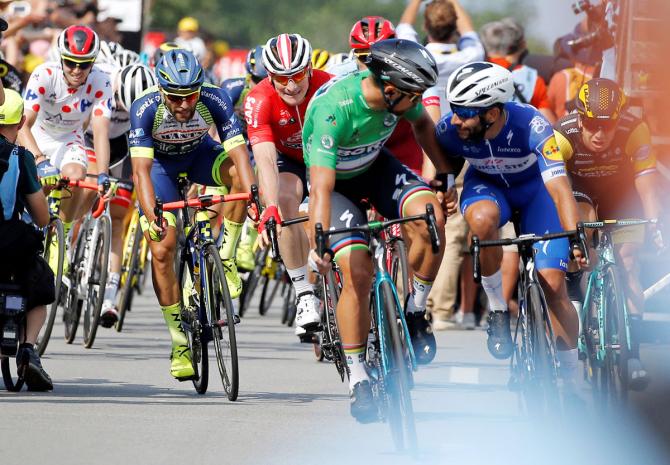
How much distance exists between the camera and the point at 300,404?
10422 millimetres

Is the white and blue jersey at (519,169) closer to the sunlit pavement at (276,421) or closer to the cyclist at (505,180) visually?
the cyclist at (505,180)

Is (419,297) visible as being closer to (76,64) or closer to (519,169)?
(519,169)

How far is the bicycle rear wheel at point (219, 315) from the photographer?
33.9 feet

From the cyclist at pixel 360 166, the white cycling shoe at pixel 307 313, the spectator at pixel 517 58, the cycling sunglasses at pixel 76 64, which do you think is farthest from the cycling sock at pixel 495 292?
the spectator at pixel 517 58

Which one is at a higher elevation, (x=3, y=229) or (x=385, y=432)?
(x=3, y=229)

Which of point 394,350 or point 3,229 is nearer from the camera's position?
point 394,350

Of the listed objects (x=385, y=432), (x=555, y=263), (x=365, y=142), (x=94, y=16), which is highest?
(x=94, y=16)

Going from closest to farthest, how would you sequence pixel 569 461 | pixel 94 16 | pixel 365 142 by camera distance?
pixel 569 461 → pixel 365 142 → pixel 94 16

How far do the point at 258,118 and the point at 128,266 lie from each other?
12.3 feet

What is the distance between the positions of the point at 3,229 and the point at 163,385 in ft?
5.38

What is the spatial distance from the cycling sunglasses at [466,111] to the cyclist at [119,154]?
4.20m

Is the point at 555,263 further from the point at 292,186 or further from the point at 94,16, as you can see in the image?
the point at 94,16

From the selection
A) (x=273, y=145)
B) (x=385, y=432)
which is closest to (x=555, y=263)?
(x=385, y=432)

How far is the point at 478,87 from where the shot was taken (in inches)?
385
